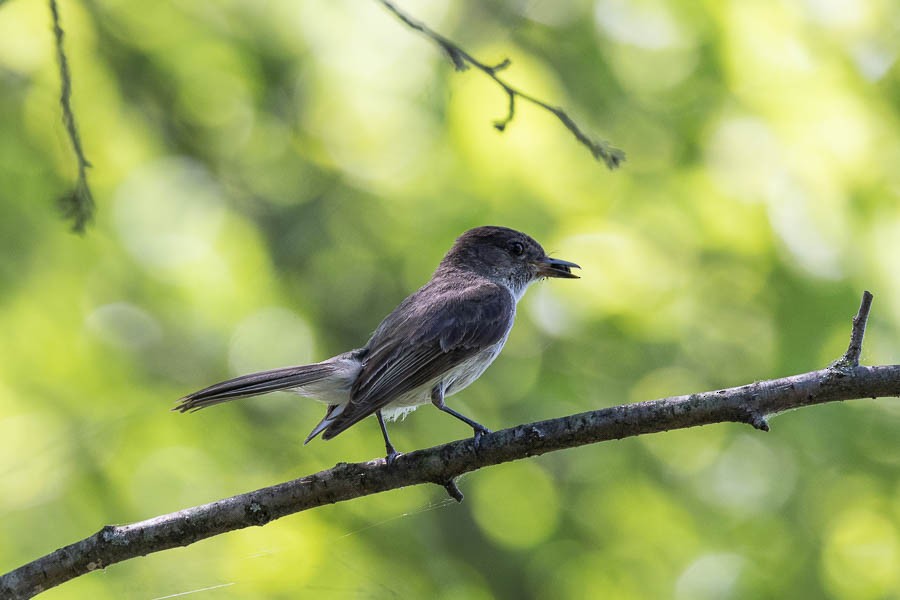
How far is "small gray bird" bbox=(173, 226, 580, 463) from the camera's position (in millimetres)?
4109

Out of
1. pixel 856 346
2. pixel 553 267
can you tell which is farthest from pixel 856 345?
pixel 553 267

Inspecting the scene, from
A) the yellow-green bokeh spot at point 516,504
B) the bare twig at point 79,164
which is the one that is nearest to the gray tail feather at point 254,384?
the bare twig at point 79,164

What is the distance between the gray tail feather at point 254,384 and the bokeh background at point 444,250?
5.90 feet

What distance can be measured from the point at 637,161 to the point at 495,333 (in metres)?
3.13

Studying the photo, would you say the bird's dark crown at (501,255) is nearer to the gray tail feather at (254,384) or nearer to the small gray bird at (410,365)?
the small gray bird at (410,365)

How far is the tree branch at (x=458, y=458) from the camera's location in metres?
3.13

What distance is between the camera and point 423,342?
15.2 feet

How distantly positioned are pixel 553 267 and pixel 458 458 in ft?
8.00

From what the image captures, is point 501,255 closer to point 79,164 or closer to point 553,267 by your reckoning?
point 553,267

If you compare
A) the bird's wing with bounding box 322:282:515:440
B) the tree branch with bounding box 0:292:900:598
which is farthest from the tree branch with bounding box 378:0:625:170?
the bird's wing with bounding box 322:282:515:440

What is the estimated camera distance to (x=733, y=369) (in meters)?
6.74

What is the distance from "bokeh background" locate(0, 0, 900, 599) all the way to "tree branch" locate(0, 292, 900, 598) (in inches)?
86.4

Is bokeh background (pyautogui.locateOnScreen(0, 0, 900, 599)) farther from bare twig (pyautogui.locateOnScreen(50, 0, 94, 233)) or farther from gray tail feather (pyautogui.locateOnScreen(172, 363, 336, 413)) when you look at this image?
bare twig (pyautogui.locateOnScreen(50, 0, 94, 233))

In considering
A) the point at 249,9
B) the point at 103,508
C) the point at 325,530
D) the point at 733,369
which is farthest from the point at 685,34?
the point at 103,508
